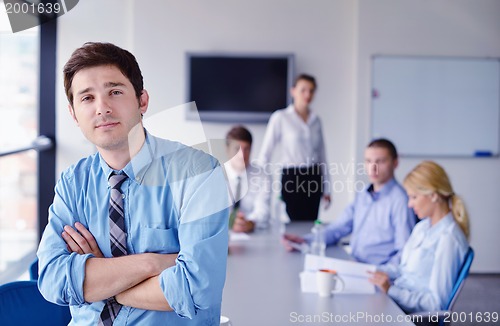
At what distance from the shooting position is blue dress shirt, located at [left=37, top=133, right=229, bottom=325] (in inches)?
54.7

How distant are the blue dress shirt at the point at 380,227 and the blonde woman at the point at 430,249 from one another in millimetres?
422

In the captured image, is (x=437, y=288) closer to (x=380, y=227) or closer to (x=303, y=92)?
(x=380, y=227)

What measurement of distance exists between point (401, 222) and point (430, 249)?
696mm

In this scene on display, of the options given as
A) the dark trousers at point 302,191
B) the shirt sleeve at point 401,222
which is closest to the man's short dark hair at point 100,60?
the shirt sleeve at point 401,222

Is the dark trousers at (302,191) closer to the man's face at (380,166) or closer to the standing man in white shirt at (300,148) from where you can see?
the standing man in white shirt at (300,148)

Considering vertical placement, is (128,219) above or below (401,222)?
above

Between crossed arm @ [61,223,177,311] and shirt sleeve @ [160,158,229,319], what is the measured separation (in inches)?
1.3

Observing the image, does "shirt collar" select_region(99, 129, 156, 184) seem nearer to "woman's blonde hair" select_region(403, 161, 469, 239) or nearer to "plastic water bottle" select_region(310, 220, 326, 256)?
"woman's blonde hair" select_region(403, 161, 469, 239)

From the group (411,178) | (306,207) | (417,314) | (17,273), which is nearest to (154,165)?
(417,314)

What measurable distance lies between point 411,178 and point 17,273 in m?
3.55

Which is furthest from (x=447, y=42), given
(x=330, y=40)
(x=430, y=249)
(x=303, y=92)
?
(x=430, y=249)

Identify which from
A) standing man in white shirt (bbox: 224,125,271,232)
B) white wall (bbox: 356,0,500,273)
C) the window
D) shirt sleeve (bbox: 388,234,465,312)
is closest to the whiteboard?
white wall (bbox: 356,0,500,273)

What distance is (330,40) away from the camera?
19.7ft

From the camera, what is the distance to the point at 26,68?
18.6 feet
